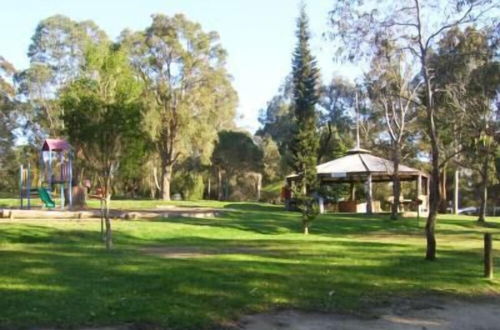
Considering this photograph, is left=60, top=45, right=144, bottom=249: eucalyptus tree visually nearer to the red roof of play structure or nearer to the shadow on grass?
the red roof of play structure

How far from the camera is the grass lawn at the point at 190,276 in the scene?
8977mm

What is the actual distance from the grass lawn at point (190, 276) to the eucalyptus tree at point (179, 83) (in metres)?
32.7

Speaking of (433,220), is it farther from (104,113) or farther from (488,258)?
(104,113)

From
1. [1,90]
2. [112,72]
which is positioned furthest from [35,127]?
[112,72]

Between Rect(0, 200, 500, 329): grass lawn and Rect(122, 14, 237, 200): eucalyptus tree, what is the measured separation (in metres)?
32.7

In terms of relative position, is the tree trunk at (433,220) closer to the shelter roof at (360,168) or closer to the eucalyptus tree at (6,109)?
the shelter roof at (360,168)

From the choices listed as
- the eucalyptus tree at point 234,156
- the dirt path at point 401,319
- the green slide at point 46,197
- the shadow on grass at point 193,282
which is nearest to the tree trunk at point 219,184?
the eucalyptus tree at point 234,156

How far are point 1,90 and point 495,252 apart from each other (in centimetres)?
6082

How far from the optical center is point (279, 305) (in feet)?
32.8

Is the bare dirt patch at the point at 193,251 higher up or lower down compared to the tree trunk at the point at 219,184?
lower down

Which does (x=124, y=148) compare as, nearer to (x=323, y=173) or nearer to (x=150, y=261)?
(x=323, y=173)

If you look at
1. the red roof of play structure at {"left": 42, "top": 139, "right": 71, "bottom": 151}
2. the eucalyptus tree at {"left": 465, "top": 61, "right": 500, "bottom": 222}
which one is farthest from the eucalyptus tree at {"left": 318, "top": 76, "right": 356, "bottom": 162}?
the red roof of play structure at {"left": 42, "top": 139, "right": 71, "bottom": 151}

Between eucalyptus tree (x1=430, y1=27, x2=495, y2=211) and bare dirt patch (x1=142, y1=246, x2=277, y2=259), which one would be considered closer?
bare dirt patch (x1=142, y1=246, x2=277, y2=259)

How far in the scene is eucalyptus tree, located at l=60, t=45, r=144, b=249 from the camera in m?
35.3
